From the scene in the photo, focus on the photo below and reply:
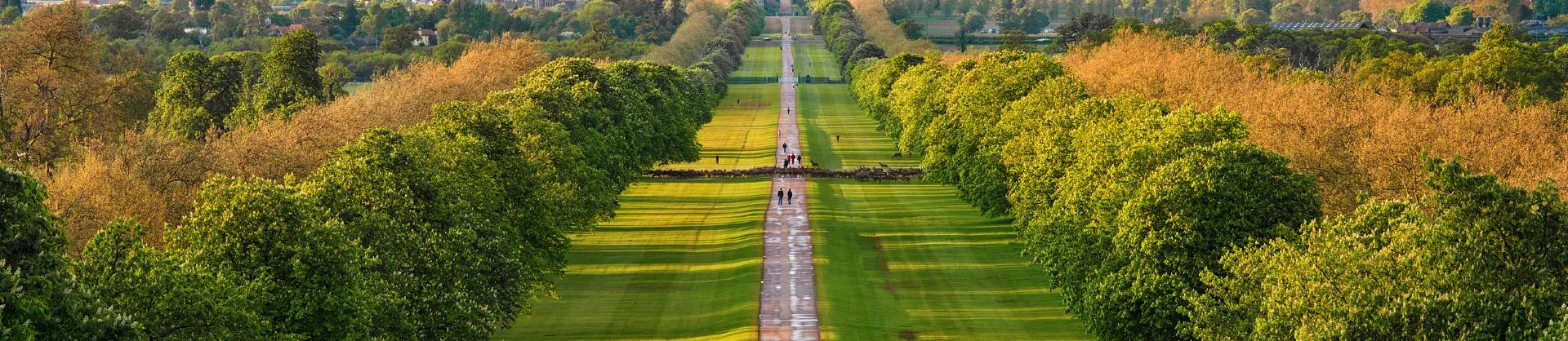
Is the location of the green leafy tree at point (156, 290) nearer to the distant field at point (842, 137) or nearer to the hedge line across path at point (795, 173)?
the hedge line across path at point (795, 173)

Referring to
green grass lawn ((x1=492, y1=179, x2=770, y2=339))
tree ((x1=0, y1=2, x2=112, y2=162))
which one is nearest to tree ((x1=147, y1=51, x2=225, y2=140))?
tree ((x1=0, y1=2, x2=112, y2=162))

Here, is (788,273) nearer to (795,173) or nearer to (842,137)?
(795,173)

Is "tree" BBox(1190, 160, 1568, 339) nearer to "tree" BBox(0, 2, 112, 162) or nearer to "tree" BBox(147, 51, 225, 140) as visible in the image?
"tree" BBox(0, 2, 112, 162)

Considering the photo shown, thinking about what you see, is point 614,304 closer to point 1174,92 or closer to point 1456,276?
point 1456,276

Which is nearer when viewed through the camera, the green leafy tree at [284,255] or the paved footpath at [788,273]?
the green leafy tree at [284,255]

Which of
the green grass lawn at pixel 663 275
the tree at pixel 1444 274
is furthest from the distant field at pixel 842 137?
the tree at pixel 1444 274

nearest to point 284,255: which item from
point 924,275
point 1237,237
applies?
point 1237,237
